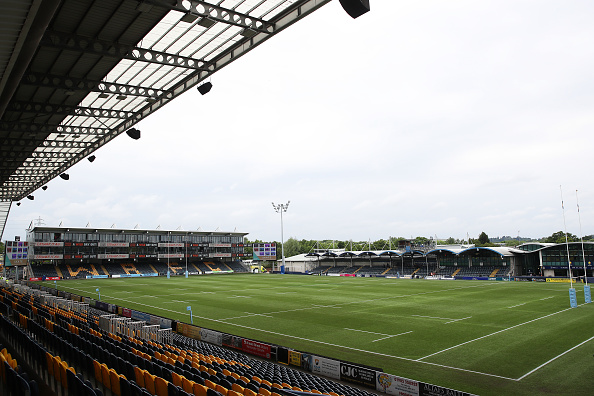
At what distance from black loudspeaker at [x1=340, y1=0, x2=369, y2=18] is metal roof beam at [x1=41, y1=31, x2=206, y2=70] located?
1036cm

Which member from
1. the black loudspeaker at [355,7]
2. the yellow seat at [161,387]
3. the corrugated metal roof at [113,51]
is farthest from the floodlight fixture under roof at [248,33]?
the yellow seat at [161,387]

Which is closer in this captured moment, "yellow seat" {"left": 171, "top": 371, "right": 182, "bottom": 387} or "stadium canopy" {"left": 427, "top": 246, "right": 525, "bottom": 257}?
"yellow seat" {"left": 171, "top": 371, "right": 182, "bottom": 387}

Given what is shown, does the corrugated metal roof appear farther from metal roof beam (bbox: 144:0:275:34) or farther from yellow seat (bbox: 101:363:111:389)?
yellow seat (bbox: 101:363:111:389)

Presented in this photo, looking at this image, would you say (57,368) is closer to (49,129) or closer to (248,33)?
(248,33)

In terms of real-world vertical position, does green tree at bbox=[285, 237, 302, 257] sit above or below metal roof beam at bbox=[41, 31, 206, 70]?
below

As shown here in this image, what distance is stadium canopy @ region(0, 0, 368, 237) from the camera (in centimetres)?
1130

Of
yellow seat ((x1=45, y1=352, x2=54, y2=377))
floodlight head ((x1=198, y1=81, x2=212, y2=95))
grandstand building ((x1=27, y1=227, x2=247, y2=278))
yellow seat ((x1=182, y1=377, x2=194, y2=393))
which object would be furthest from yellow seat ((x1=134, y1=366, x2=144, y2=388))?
grandstand building ((x1=27, y1=227, x2=247, y2=278))

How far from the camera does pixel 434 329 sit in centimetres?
2612

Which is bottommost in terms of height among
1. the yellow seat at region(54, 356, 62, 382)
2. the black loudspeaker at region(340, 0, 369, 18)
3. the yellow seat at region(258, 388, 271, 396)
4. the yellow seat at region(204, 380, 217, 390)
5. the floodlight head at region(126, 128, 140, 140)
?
the yellow seat at region(258, 388, 271, 396)

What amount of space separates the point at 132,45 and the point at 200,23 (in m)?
3.61

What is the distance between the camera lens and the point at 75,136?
27562 millimetres

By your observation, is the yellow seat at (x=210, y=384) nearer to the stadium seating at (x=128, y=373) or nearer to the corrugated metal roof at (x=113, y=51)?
the stadium seating at (x=128, y=373)

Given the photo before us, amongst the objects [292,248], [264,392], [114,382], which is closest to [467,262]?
[264,392]

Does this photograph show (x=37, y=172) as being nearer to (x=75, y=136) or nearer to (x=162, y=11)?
(x=75, y=136)
